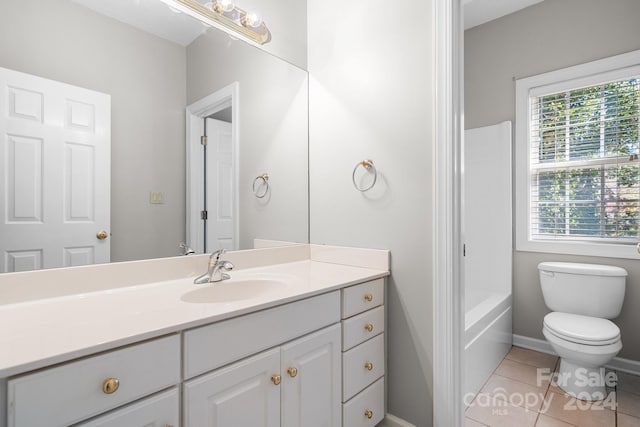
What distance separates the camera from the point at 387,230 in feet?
4.89

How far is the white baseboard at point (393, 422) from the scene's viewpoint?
1.43m

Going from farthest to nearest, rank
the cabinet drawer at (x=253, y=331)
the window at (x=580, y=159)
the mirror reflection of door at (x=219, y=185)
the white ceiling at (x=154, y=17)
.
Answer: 1. the window at (x=580, y=159)
2. the mirror reflection of door at (x=219, y=185)
3. the white ceiling at (x=154, y=17)
4. the cabinet drawer at (x=253, y=331)

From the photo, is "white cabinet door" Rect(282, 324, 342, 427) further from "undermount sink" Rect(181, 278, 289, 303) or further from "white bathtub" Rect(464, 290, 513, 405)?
"white bathtub" Rect(464, 290, 513, 405)

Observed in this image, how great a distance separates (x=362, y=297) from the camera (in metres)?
1.34

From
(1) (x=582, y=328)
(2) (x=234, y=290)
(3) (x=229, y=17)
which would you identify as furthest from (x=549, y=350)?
(3) (x=229, y=17)

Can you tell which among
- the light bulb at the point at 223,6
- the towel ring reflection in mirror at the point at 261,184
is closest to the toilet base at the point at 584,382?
the towel ring reflection in mirror at the point at 261,184

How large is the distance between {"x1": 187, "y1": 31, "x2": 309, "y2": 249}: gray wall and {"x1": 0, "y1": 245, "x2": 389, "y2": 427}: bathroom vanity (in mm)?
301

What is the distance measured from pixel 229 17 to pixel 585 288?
263 cm

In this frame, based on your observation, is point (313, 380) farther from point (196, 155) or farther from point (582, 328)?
point (582, 328)

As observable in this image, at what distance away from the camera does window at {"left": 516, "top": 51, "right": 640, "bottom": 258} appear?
2.09 metres

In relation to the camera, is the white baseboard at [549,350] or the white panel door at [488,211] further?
the white panel door at [488,211]

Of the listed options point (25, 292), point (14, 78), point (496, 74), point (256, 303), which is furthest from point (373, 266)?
point (496, 74)

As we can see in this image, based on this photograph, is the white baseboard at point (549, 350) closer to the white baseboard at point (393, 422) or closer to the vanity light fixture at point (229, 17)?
the white baseboard at point (393, 422)

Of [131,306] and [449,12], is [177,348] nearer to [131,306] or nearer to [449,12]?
[131,306]
